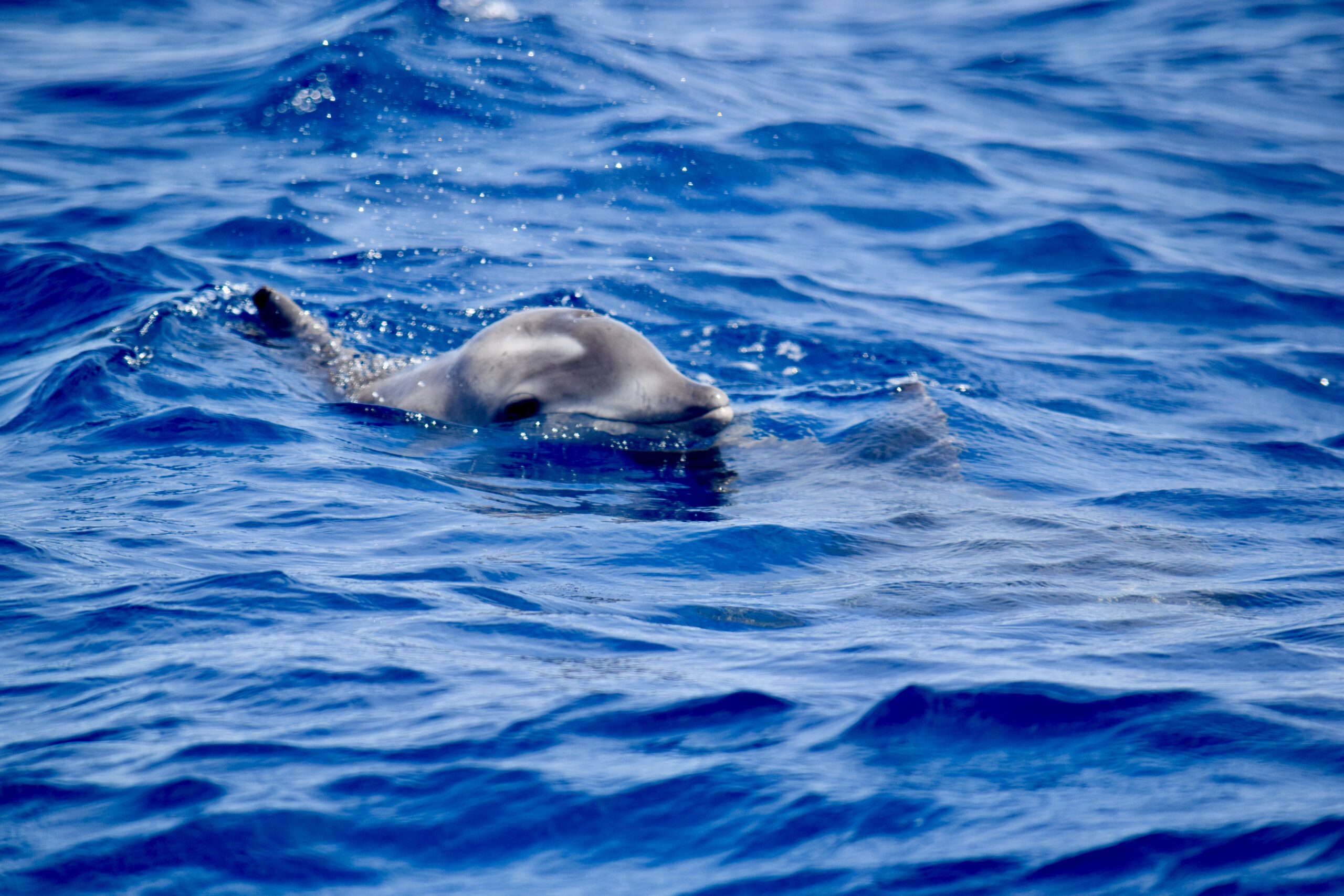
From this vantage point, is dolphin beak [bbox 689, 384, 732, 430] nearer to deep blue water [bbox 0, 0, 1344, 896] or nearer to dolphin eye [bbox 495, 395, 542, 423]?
deep blue water [bbox 0, 0, 1344, 896]

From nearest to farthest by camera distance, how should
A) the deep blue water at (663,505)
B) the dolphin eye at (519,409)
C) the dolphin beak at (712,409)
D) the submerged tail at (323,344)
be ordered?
the deep blue water at (663,505)
the dolphin beak at (712,409)
the dolphin eye at (519,409)
the submerged tail at (323,344)

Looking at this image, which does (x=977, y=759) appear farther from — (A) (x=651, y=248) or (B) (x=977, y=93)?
(B) (x=977, y=93)

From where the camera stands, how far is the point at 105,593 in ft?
17.6

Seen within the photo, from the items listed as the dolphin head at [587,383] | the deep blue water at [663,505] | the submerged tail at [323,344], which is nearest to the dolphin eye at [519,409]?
the dolphin head at [587,383]

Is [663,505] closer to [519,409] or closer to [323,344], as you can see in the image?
[519,409]

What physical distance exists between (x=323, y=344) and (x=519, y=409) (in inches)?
102

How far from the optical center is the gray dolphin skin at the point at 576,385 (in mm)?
7305

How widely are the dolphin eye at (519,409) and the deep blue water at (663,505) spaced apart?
0.16 meters

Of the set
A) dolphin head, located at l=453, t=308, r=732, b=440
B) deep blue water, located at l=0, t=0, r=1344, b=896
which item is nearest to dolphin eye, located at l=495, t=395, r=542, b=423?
dolphin head, located at l=453, t=308, r=732, b=440

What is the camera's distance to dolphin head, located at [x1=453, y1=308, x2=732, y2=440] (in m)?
7.30

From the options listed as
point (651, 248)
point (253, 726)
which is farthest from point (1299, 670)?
point (651, 248)

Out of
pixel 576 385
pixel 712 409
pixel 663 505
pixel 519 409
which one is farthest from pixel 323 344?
pixel 663 505

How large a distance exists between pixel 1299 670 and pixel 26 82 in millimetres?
17081

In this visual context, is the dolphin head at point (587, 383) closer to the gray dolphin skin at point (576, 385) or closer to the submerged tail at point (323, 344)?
the gray dolphin skin at point (576, 385)
